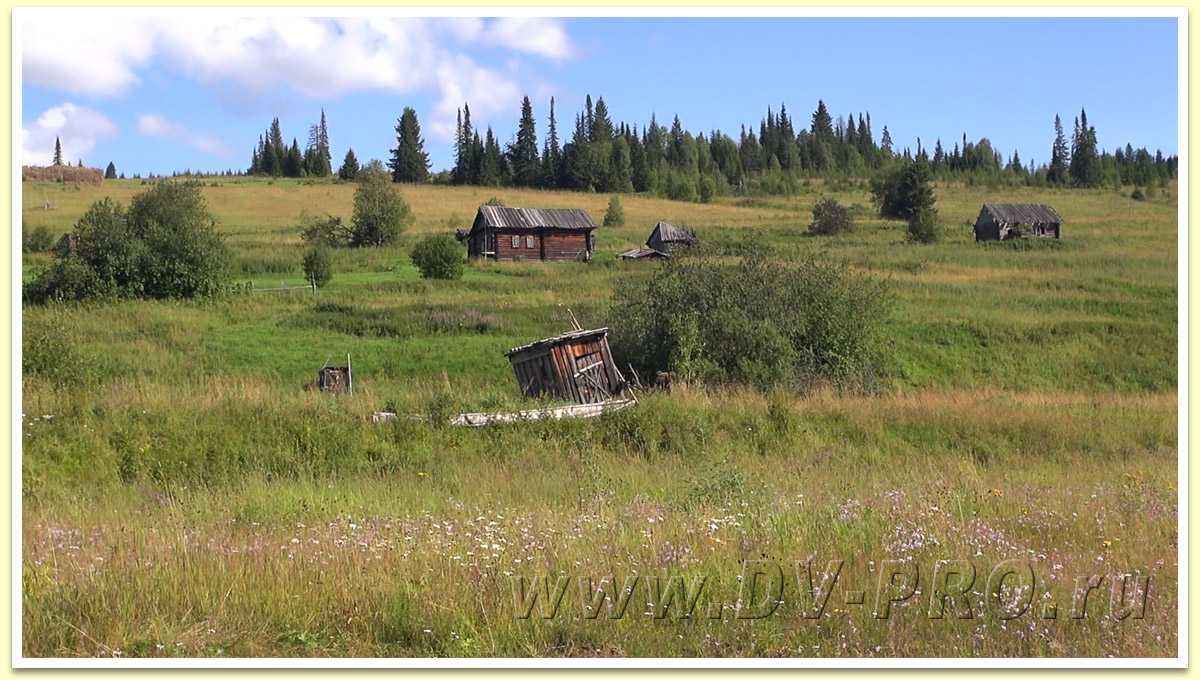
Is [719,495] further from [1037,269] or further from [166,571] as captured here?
[1037,269]

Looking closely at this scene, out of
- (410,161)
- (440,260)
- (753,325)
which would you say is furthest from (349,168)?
(753,325)

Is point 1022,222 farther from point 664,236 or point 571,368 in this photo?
point 571,368

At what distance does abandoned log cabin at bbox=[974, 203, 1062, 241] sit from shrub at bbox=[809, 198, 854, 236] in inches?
399

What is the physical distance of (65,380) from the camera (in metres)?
14.9

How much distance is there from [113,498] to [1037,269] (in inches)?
1868

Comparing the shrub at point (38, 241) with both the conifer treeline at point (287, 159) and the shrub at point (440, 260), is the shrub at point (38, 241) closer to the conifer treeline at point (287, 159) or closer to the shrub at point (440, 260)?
the shrub at point (440, 260)

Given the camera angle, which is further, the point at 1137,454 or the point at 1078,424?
the point at 1078,424

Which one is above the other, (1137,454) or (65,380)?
(65,380)

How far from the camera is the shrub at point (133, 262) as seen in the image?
3219cm

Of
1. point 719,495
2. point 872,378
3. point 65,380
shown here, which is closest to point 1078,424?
point 872,378

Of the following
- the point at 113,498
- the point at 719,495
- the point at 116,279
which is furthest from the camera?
the point at 116,279

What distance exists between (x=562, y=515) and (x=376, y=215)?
182 feet

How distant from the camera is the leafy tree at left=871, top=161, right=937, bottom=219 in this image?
82.1 m

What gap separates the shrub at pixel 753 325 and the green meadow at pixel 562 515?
1539mm
